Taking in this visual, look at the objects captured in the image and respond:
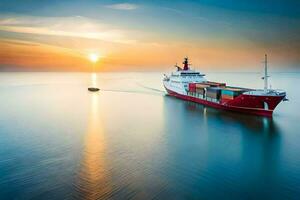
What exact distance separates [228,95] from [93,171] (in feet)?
73.6

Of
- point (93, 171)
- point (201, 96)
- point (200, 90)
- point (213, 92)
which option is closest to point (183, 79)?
point (200, 90)

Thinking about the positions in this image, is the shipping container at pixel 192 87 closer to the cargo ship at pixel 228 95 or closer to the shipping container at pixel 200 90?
the cargo ship at pixel 228 95

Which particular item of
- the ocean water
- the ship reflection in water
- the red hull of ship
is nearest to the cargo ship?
the red hull of ship

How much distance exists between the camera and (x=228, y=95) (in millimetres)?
28672

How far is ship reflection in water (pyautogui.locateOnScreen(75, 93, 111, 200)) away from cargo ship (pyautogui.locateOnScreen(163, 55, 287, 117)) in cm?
1797

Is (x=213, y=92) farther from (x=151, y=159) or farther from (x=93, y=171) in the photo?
(x=93, y=171)

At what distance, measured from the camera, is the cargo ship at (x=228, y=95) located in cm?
2481

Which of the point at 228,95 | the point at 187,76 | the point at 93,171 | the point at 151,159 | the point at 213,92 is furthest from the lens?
the point at 187,76

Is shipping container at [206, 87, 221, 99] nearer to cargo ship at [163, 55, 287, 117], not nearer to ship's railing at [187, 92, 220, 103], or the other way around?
cargo ship at [163, 55, 287, 117]

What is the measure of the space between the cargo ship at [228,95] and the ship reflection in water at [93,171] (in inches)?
707

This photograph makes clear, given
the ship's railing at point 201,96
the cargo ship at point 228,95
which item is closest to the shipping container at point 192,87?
the cargo ship at point 228,95

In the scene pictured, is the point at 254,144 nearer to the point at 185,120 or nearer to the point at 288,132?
the point at 288,132

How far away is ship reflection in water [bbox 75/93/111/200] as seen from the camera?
9742mm

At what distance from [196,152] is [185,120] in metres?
10.9
